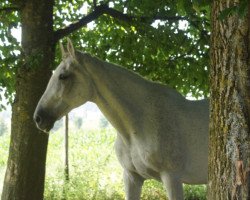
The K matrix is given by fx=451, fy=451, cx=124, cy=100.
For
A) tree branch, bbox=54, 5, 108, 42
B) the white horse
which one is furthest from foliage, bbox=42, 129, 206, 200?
the white horse

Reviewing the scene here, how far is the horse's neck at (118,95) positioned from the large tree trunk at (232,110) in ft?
4.45

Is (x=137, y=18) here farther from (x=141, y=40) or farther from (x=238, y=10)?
(x=238, y=10)

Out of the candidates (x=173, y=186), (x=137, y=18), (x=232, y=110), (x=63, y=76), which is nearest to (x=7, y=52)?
(x=137, y=18)

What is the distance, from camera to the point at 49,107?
150 inches

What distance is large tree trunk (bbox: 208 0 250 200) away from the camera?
2533 millimetres

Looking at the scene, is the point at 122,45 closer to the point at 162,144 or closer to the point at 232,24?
the point at 162,144

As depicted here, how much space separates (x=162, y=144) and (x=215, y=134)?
1208mm

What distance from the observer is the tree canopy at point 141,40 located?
19.4 feet

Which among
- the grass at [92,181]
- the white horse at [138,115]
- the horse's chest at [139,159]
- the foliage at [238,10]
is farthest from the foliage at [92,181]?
the foliage at [238,10]

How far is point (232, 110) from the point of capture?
257cm

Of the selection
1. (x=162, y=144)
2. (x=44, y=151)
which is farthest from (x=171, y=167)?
(x=44, y=151)

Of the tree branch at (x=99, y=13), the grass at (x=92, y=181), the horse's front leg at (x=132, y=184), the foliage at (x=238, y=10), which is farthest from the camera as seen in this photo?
the grass at (x=92, y=181)

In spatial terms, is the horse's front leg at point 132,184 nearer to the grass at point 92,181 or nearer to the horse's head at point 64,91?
the horse's head at point 64,91

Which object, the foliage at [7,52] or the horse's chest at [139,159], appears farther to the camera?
the foliage at [7,52]
